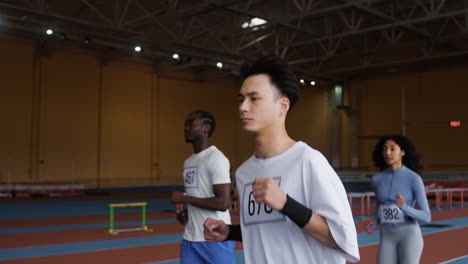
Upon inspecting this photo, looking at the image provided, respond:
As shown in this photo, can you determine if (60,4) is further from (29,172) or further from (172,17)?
(29,172)

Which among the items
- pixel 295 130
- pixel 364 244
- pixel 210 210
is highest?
pixel 295 130

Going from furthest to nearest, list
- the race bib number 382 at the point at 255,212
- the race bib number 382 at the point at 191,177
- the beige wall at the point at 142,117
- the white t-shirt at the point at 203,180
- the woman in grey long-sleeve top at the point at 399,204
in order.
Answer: the beige wall at the point at 142,117 → the woman in grey long-sleeve top at the point at 399,204 → the race bib number 382 at the point at 191,177 → the white t-shirt at the point at 203,180 → the race bib number 382 at the point at 255,212

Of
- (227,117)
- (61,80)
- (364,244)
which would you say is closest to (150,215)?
(364,244)

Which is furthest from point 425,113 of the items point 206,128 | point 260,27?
point 206,128

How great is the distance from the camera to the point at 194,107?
3175 cm

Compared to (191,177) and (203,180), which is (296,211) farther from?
(191,177)

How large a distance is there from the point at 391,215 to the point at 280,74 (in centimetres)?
308

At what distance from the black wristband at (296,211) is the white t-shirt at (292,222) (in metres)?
0.10

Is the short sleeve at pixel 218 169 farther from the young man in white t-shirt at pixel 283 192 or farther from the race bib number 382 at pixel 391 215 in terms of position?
the young man in white t-shirt at pixel 283 192

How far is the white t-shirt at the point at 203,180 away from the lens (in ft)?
14.5

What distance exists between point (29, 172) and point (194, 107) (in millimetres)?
10982

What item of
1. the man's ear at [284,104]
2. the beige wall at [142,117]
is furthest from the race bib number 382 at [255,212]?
the beige wall at [142,117]

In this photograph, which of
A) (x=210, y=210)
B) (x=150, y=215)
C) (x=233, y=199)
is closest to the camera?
(x=210, y=210)

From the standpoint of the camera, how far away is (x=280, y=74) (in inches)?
90.6
